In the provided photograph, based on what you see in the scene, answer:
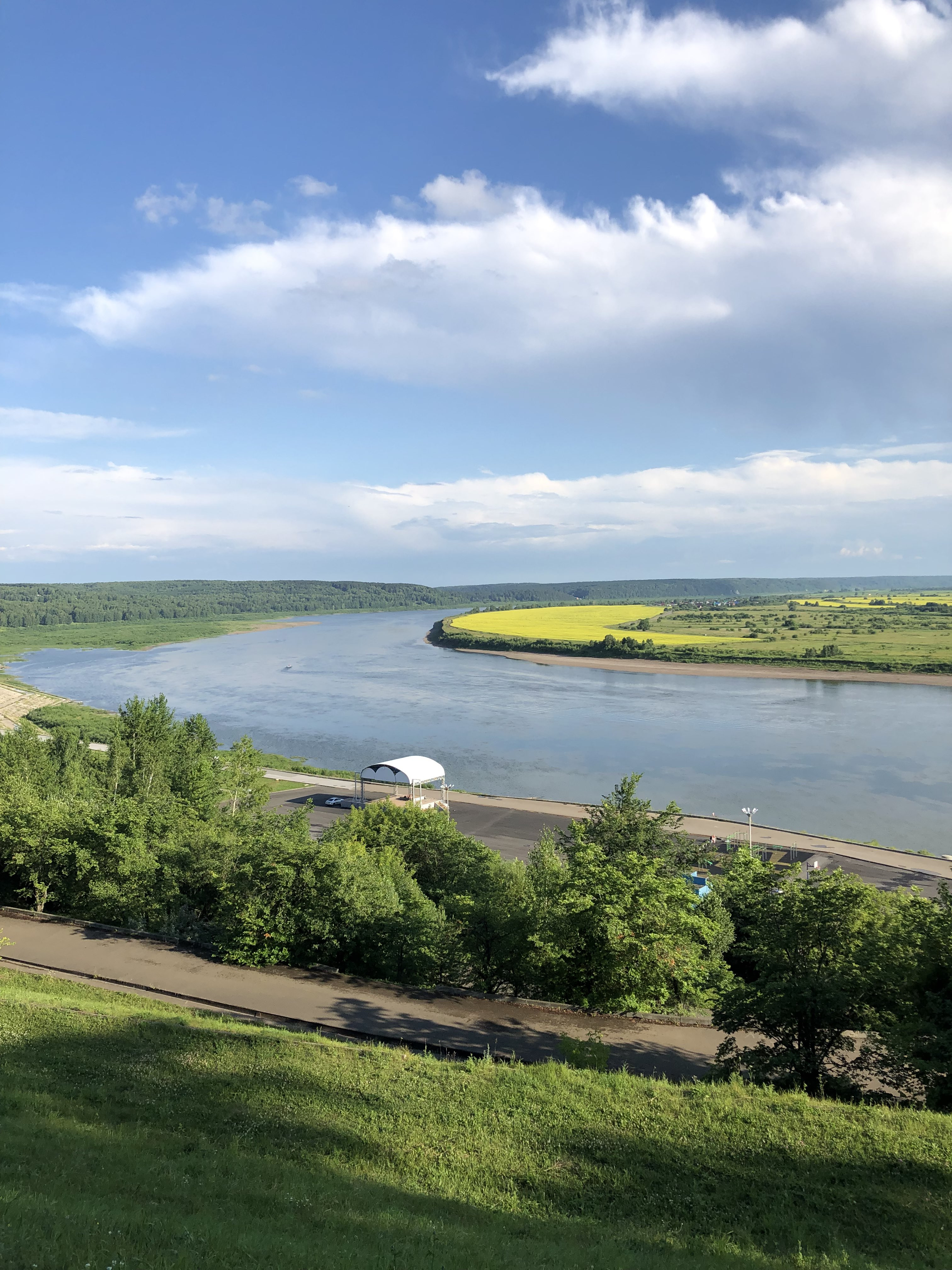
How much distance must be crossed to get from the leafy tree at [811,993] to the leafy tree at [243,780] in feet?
65.8

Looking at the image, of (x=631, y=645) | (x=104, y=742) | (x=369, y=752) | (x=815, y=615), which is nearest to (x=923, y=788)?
(x=369, y=752)

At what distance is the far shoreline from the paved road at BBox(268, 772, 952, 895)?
48.6 meters

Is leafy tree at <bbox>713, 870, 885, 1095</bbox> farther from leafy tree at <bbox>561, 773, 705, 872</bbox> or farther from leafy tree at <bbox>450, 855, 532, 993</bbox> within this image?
leafy tree at <bbox>561, 773, 705, 872</bbox>

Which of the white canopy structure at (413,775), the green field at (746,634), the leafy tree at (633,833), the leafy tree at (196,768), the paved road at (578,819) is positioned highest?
the green field at (746,634)

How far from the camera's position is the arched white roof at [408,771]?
31359 mm

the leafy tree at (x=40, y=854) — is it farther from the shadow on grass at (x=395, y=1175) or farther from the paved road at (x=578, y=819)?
the paved road at (x=578, y=819)

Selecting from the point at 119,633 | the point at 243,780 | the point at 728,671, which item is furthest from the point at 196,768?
the point at 119,633

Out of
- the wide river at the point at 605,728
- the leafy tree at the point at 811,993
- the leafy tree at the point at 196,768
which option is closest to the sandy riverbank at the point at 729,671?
→ the wide river at the point at 605,728

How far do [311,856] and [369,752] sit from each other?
32437 millimetres

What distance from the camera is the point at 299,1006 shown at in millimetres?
11547

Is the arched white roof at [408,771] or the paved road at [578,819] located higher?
the arched white roof at [408,771]

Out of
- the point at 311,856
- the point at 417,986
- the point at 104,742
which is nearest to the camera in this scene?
the point at 417,986

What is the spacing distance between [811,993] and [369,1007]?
6293mm

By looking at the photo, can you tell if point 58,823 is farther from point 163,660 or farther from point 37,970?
point 163,660
